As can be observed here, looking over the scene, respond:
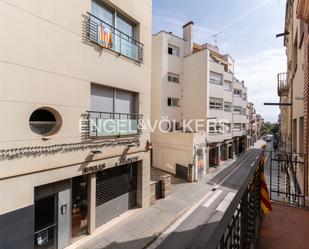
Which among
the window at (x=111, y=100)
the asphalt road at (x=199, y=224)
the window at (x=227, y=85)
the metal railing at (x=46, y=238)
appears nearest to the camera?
the metal railing at (x=46, y=238)

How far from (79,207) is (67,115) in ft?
11.3

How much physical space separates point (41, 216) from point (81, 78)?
4.50 metres

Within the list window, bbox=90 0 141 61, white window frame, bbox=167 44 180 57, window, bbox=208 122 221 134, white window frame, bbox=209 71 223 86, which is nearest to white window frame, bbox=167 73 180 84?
white window frame, bbox=167 44 180 57

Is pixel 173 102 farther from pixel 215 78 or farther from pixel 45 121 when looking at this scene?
pixel 45 121

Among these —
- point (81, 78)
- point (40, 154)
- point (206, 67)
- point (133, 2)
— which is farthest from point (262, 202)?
point (206, 67)

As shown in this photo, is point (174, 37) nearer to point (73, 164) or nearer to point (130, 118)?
point (130, 118)

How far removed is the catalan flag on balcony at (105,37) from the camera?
7.08m

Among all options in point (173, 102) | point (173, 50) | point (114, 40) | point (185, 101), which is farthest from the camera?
point (185, 101)

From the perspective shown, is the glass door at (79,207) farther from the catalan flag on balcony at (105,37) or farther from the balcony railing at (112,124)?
the catalan flag on balcony at (105,37)

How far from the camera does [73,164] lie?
6.52 metres

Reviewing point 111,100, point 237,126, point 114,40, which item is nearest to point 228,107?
point 237,126

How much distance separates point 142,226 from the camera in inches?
330

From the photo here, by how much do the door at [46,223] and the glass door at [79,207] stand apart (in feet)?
2.49

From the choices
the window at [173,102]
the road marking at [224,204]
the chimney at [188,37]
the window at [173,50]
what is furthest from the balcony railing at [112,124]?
the chimney at [188,37]
